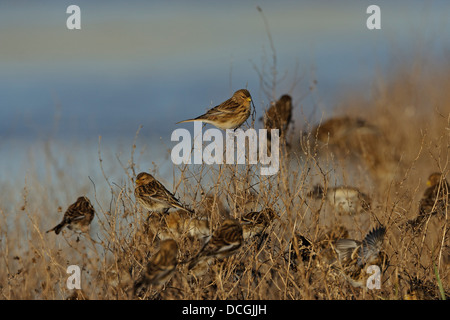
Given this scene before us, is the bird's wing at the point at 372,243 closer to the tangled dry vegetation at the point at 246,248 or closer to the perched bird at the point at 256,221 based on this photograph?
the tangled dry vegetation at the point at 246,248

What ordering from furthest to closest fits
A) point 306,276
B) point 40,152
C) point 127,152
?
point 40,152 → point 127,152 → point 306,276

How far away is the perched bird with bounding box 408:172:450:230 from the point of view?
707cm

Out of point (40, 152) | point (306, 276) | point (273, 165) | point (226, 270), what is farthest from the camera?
point (40, 152)

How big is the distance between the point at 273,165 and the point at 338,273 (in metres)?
1.52

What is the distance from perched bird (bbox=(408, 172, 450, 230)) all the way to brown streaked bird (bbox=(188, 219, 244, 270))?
6.81ft

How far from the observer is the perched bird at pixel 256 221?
704 cm

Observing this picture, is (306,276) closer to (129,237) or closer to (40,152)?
(129,237)

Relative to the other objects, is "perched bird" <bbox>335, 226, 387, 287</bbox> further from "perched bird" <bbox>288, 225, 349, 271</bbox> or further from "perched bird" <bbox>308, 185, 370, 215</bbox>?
"perched bird" <bbox>308, 185, 370, 215</bbox>

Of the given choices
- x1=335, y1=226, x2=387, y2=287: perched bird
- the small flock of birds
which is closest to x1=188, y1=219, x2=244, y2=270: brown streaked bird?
the small flock of birds

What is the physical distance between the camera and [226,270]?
23.3ft

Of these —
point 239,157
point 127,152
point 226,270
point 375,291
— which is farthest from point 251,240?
point 127,152

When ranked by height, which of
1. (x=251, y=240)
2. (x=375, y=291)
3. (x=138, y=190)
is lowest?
(x=375, y=291)

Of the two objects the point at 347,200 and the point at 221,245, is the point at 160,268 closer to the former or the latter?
the point at 221,245

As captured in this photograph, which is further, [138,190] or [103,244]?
[138,190]
